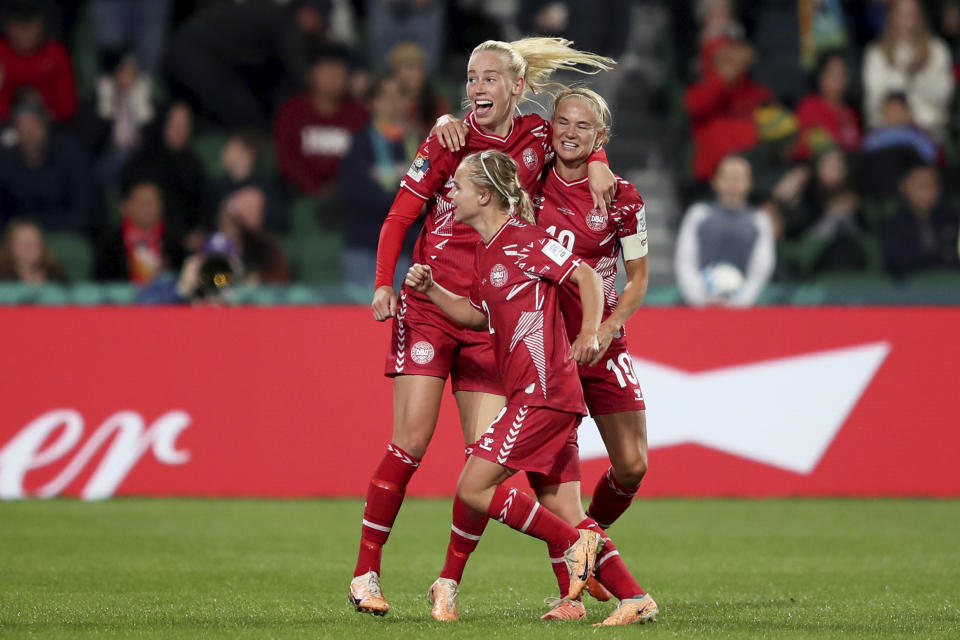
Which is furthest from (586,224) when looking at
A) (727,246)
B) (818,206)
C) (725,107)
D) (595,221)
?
(725,107)

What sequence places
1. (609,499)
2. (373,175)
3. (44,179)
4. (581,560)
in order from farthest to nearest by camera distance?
(44,179) → (373,175) → (609,499) → (581,560)

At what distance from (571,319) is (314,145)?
314 inches

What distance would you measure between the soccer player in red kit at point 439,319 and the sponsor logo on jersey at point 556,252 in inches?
21.4

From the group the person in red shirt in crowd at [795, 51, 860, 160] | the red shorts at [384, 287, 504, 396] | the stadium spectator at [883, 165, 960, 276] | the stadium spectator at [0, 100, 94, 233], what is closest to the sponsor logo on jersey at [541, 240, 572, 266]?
the red shorts at [384, 287, 504, 396]

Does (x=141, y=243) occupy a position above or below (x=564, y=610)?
above

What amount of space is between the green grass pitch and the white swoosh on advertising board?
0.43m

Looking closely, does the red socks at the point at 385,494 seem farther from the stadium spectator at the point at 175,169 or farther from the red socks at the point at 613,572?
the stadium spectator at the point at 175,169

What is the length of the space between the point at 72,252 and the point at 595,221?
26.4 ft

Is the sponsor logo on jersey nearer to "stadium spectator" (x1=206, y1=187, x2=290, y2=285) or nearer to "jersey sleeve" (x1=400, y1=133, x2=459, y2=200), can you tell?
"jersey sleeve" (x1=400, y1=133, x2=459, y2=200)

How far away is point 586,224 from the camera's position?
6285mm

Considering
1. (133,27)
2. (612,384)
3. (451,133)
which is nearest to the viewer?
(451,133)

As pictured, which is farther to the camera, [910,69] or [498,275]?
[910,69]

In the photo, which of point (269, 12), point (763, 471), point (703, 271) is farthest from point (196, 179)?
point (763, 471)

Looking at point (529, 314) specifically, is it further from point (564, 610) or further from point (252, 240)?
point (252, 240)
